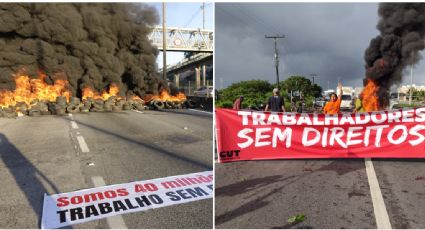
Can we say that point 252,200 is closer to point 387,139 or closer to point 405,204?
point 405,204

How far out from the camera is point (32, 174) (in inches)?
234

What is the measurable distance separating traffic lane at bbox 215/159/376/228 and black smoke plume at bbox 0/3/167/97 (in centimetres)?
1989

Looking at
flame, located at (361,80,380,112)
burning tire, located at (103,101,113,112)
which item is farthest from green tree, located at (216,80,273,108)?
burning tire, located at (103,101,113,112)

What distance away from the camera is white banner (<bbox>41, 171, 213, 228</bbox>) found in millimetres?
4043

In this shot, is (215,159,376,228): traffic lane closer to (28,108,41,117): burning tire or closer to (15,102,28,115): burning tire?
(28,108,41,117): burning tire

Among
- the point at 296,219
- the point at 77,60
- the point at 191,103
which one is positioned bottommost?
the point at 296,219

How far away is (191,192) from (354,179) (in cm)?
272

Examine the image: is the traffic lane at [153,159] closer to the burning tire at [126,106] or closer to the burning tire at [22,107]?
the burning tire at [22,107]

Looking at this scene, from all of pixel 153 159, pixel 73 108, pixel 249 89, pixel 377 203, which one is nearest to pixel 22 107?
pixel 73 108

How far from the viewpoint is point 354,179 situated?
5.68 meters

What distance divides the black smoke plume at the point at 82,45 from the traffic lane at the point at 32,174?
1440 cm

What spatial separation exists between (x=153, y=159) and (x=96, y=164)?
110 centimetres

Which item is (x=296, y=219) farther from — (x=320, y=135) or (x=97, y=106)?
(x=97, y=106)

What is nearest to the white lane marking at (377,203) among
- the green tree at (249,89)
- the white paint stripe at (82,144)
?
the white paint stripe at (82,144)
